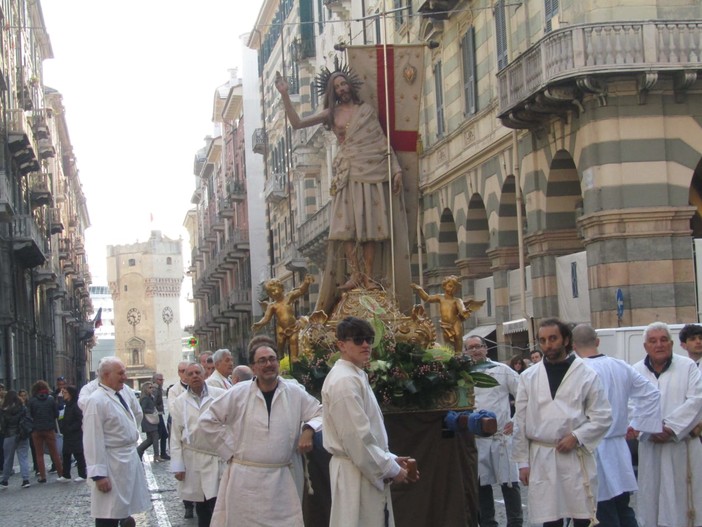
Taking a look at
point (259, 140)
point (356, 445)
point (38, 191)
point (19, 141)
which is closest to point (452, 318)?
point (356, 445)

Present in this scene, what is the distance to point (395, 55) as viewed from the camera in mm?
12375

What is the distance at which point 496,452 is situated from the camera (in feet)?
40.1

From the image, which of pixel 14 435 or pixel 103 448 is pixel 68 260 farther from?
pixel 103 448

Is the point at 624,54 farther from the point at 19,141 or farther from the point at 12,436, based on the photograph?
the point at 19,141

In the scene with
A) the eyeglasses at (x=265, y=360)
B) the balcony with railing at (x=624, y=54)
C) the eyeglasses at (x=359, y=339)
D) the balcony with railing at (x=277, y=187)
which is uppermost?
the balcony with railing at (x=277, y=187)

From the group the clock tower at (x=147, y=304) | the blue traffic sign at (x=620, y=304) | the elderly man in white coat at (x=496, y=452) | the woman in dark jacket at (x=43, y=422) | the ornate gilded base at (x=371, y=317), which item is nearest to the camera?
the ornate gilded base at (x=371, y=317)

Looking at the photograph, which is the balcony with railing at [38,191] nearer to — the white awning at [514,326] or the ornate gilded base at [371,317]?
the white awning at [514,326]

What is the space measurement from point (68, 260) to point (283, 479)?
228 ft

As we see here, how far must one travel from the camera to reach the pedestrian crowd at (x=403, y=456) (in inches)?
305

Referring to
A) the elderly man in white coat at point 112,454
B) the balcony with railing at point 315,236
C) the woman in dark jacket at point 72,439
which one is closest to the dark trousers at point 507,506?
the elderly man in white coat at point 112,454

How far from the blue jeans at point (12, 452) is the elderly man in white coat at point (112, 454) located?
12.3 metres

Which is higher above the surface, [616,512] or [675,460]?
[675,460]

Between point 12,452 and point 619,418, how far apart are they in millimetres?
15436

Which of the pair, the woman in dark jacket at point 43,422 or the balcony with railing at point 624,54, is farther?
the woman in dark jacket at point 43,422
